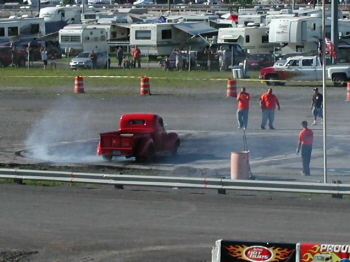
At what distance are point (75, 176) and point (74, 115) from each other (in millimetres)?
13094

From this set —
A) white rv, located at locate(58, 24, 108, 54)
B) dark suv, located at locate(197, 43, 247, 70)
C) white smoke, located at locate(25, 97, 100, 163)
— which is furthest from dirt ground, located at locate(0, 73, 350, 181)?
white rv, located at locate(58, 24, 108, 54)

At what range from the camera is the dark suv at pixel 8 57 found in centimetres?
5377

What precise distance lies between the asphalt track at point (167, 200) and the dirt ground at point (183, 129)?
0.04 metres

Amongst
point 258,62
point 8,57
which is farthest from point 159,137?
point 8,57

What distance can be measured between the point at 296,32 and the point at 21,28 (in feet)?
69.6

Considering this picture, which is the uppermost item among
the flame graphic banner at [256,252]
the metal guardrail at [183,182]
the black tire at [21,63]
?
the flame graphic banner at [256,252]

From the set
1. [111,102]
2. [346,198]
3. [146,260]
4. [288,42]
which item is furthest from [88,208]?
[288,42]

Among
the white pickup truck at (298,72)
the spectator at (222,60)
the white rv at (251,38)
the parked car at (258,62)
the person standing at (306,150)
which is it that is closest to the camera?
the person standing at (306,150)

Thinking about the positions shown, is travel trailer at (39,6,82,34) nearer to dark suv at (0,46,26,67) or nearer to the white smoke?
dark suv at (0,46,26,67)

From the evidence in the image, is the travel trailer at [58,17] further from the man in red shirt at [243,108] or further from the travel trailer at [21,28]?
the man in red shirt at [243,108]

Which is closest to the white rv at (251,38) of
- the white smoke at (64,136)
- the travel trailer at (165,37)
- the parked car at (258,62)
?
the travel trailer at (165,37)

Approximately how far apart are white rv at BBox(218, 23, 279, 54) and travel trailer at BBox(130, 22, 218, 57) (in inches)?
69.1

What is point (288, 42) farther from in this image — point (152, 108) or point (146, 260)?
point (146, 260)

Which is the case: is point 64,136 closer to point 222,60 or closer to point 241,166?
point 241,166
